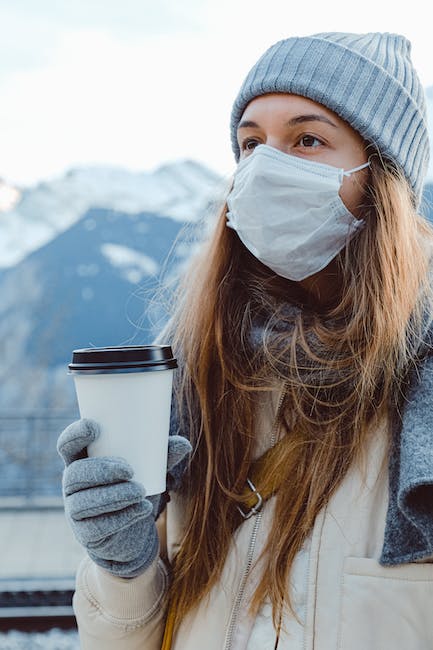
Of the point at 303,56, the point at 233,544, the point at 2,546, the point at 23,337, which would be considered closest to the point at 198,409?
the point at 233,544

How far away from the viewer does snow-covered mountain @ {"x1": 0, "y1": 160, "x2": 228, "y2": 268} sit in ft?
26.3

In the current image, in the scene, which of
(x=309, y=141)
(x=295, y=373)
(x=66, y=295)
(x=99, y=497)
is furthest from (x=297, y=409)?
(x=66, y=295)

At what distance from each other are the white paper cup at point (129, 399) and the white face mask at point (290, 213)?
0.35 metres

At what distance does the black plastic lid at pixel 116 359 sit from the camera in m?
0.93

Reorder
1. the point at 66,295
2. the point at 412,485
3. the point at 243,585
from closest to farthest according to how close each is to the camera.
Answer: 1. the point at 412,485
2. the point at 243,585
3. the point at 66,295

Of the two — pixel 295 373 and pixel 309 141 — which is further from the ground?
pixel 309 141

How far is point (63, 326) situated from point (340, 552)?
7545mm

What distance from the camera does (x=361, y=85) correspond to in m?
1.24

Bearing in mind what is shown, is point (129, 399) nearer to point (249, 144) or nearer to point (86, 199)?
point (249, 144)

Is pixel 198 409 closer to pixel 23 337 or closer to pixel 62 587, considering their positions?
pixel 62 587

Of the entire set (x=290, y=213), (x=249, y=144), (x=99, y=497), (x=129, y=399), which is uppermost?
(x=249, y=144)

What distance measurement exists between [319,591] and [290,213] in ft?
2.13

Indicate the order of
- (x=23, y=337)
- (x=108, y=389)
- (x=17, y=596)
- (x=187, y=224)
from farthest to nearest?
1. (x=23, y=337)
2. (x=17, y=596)
3. (x=187, y=224)
4. (x=108, y=389)

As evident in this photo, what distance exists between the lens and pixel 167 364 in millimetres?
972
